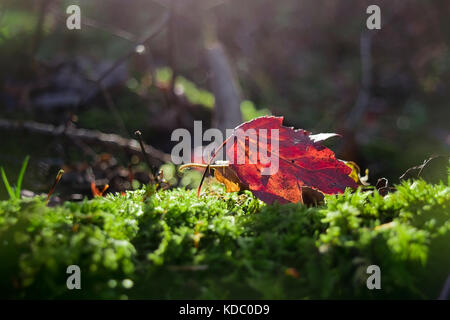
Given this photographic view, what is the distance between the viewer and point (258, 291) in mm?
921

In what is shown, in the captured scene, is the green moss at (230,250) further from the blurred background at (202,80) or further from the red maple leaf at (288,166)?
the blurred background at (202,80)

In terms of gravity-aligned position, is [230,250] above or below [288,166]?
below

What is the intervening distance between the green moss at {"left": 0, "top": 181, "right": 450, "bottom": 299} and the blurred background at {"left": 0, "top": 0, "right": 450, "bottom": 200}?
29.1 inches

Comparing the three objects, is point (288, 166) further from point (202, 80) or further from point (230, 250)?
point (202, 80)

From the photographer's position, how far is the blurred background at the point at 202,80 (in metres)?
3.08

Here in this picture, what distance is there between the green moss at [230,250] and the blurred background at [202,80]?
2.43 feet

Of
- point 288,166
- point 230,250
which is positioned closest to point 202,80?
point 288,166

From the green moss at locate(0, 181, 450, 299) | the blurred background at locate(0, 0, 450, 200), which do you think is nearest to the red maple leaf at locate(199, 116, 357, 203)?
the green moss at locate(0, 181, 450, 299)

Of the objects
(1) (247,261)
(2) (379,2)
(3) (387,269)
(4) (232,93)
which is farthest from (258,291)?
(2) (379,2)

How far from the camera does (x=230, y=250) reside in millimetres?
1019

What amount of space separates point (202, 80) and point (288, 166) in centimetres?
554

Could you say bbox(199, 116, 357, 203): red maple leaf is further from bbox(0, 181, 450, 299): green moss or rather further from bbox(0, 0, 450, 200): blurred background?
bbox(0, 0, 450, 200): blurred background

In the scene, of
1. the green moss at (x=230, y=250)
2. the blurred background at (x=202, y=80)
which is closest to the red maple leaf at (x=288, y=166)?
the green moss at (x=230, y=250)

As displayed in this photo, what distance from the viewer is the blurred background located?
10.1ft
